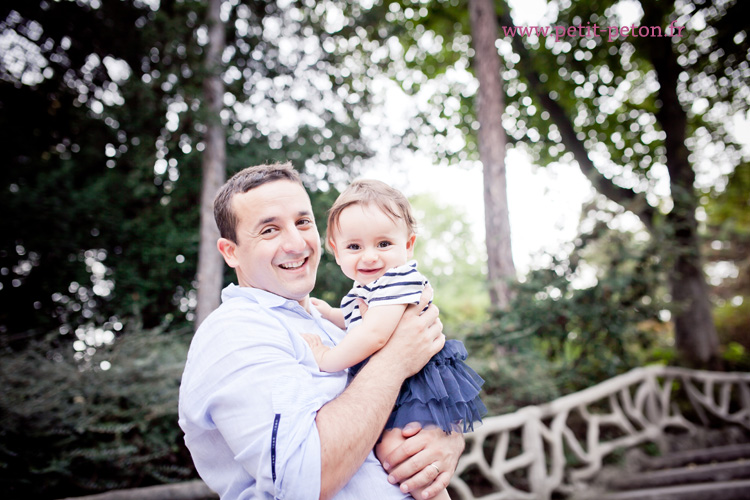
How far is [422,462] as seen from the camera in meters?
1.42

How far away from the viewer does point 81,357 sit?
3.77m

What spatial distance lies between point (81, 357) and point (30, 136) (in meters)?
4.75

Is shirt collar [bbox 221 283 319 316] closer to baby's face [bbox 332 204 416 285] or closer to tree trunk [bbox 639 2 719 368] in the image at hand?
baby's face [bbox 332 204 416 285]

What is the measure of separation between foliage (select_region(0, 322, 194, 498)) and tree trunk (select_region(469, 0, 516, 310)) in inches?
166

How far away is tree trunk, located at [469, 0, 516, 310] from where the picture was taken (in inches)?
251

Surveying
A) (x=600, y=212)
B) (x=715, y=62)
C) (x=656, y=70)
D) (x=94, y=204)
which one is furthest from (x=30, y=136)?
(x=715, y=62)

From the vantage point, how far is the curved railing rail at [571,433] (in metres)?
4.07

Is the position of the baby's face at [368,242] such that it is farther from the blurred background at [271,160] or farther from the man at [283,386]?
the blurred background at [271,160]

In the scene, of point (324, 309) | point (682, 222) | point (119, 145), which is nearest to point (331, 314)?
point (324, 309)

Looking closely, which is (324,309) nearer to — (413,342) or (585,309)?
(413,342)

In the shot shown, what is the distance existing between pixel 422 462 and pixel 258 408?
0.57 metres

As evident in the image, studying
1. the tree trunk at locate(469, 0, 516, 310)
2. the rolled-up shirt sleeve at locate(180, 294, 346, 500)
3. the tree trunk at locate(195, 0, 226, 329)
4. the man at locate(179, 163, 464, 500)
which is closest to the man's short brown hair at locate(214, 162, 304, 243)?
the man at locate(179, 163, 464, 500)

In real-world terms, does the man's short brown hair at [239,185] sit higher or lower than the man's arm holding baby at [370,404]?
higher

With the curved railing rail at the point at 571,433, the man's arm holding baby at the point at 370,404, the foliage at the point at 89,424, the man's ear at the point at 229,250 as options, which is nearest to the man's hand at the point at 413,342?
the man's arm holding baby at the point at 370,404
